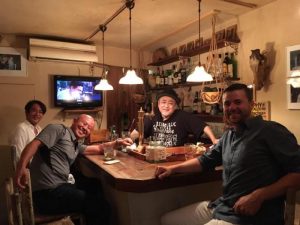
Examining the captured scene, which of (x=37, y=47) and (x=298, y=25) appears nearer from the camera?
(x=298, y=25)

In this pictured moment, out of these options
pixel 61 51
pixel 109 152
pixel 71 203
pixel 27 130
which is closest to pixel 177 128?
pixel 109 152

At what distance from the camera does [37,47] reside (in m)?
4.23

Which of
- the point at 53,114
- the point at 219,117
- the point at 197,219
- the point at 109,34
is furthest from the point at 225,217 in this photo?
the point at 53,114

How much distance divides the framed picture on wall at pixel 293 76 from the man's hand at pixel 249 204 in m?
1.58

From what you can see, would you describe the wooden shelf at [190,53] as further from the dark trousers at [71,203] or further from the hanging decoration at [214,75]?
the dark trousers at [71,203]

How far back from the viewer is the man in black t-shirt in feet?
9.55

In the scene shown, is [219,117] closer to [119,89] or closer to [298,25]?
[298,25]

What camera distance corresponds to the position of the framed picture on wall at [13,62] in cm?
417

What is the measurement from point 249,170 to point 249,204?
187 mm

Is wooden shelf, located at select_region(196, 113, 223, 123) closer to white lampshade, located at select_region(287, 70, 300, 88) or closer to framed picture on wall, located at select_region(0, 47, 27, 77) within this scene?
white lampshade, located at select_region(287, 70, 300, 88)

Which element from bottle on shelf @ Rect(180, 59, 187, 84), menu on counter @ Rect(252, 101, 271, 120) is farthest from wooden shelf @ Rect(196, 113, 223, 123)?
bottle on shelf @ Rect(180, 59, 187, 84)

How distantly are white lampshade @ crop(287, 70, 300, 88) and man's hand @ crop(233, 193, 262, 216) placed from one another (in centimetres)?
163

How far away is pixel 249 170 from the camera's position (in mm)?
1547

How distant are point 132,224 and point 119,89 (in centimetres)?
342
